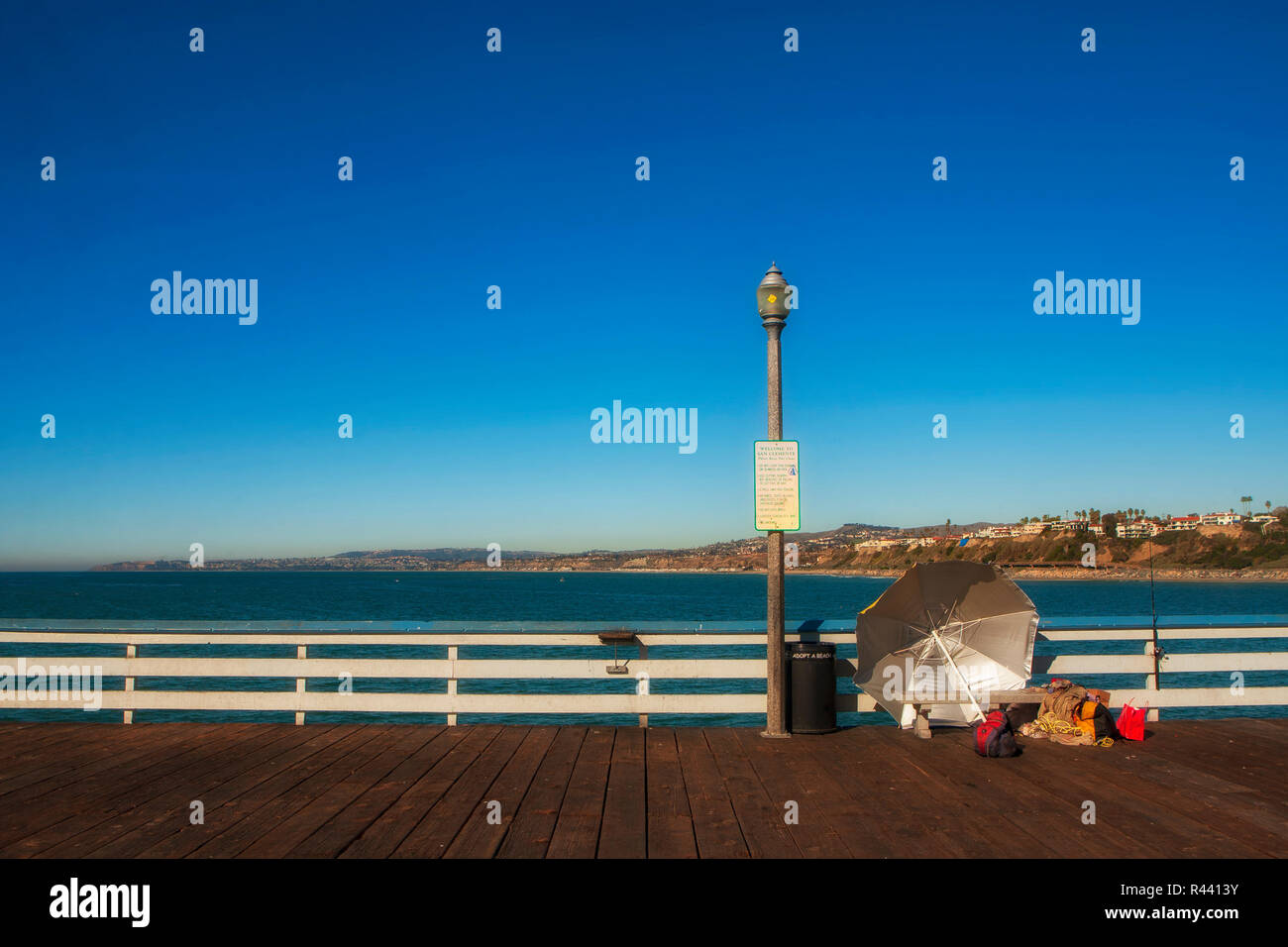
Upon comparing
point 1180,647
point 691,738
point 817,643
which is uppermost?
point 817,643

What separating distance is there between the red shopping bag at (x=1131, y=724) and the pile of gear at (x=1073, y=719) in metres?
0.16

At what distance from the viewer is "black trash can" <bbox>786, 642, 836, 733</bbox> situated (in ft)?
23.8

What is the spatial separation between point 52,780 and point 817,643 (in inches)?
228

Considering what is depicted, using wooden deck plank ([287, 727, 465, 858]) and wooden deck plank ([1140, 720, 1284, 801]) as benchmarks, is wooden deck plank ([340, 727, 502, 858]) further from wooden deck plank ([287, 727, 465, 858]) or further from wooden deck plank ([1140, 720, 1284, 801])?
wooden deck plank ([1140, 720, 1284, 801])

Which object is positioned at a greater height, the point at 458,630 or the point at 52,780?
the point at 458,630

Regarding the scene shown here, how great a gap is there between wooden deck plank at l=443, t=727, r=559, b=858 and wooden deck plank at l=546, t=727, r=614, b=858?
11.3 inches

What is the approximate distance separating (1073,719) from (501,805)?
4819 mm

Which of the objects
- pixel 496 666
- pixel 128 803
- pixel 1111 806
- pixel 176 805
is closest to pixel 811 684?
pixel 1111 806

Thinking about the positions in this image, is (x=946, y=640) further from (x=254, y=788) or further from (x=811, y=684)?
(x=254, y=788)

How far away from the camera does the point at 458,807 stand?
16.8 ft
